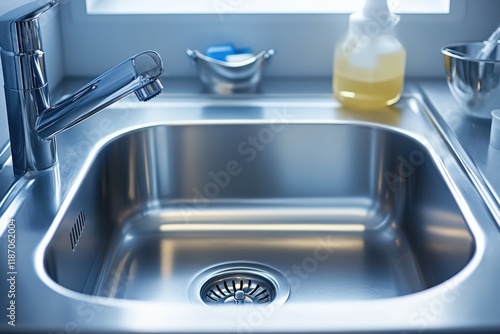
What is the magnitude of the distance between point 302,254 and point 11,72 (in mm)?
532

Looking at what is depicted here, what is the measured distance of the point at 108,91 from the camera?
0.95m

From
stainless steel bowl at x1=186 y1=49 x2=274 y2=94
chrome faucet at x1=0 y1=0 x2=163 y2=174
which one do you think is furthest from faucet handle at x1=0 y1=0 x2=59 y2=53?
stainless steel bowl at x1=186 y1=49 x2=274 y2=94

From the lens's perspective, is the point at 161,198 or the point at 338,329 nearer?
the point at 338,329

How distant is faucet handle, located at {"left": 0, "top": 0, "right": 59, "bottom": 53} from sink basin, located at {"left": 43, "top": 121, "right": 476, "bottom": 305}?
0.71ft

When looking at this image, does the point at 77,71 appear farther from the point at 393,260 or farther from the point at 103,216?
the point at 393,260

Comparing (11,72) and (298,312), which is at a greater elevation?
(11,72)

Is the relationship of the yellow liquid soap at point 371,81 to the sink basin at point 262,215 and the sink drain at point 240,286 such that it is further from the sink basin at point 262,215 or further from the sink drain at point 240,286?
the sink drain at point 240,286

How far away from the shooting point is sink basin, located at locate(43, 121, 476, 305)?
1.06 m

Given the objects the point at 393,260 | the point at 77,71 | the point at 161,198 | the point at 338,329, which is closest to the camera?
the point at 338,329

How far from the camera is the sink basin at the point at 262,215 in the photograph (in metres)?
1.06

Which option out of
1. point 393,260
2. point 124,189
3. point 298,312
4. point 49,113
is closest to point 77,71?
point 124,189

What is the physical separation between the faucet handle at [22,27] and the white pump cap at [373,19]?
1.78ft

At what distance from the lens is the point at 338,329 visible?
701 millimetres

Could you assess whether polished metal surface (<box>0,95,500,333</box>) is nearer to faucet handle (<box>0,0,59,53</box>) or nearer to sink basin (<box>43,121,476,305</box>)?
sink basin (<box>43,121,476,305</box>)
